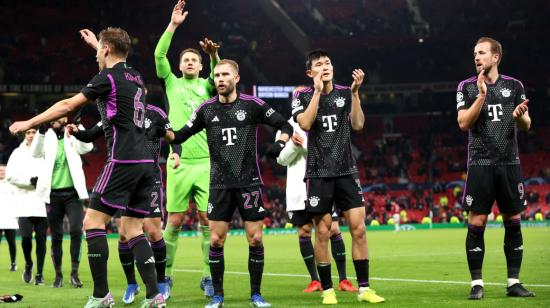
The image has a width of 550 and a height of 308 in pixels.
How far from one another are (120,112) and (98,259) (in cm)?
139

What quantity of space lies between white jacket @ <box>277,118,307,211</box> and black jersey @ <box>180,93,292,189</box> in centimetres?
136

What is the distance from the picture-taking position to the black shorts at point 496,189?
8375mm

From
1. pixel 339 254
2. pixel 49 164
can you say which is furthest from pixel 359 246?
pixel 49 164

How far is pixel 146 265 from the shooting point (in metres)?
7.32

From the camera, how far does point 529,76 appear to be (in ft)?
163

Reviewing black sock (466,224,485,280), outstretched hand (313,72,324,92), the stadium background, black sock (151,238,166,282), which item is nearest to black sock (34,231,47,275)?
black sock (151,238,166,282)

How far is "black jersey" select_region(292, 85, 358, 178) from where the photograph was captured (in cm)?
842

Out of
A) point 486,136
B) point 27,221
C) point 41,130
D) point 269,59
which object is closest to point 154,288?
point 486,136

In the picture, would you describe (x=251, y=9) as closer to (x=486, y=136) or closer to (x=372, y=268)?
(x=372, y=268)

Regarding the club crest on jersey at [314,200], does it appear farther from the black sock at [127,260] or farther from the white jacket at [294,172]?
the black sock at [127,260]

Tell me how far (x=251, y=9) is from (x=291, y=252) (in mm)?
35002

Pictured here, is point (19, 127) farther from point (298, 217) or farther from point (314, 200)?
point (298, 217)

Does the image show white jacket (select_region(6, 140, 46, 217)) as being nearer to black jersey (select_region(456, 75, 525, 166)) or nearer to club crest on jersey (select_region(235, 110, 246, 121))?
club crest on jersey (select_region(235, 110, 246, 121))

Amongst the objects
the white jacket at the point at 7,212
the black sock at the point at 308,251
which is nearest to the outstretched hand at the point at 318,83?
the black sock at the point at 308,251
